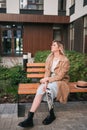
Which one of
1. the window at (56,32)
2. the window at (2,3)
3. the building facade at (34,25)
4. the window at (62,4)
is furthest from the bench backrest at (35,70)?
the window at (56,32)

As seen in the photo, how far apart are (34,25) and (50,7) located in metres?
2.24

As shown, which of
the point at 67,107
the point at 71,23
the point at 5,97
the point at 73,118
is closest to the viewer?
the point at 73,118

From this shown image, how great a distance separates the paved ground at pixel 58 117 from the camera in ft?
14.4

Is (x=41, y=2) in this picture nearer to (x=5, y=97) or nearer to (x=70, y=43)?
(x=70, y=43)

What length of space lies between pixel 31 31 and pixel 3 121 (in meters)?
19.3

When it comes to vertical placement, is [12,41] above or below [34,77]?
above

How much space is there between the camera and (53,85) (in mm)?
4758

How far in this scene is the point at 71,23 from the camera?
2211 centimetres

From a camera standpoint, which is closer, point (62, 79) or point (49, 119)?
point (49, 119)

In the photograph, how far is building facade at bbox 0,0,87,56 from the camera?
71.8ft

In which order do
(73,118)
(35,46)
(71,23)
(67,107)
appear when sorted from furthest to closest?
(35,46) < (71,23) < (67,107) < (73,118)

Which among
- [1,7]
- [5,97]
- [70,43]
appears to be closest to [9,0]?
[1,7]

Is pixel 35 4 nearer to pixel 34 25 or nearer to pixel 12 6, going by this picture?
pixel 34 25

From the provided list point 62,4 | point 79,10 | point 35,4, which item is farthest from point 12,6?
point 79,10
